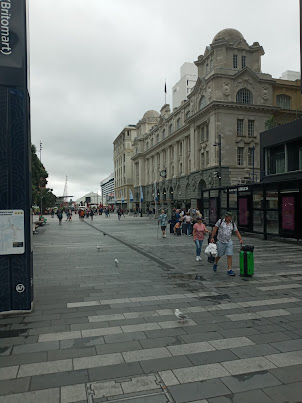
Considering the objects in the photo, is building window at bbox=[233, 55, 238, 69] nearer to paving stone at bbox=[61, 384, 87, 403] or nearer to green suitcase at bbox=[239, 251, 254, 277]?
green suitcase at bbox=[239, 251, 254, 277]

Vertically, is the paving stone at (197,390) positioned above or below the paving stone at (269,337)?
above

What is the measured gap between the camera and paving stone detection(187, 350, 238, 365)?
416 cm

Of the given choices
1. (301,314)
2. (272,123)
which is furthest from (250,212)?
(272,123)

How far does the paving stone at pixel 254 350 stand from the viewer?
4.36 m

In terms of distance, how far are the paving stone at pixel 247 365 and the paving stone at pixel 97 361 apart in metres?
1.33

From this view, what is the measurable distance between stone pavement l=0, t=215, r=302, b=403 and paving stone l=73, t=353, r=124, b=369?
0.01m

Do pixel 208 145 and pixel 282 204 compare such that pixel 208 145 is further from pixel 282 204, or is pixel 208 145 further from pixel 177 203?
pixel 282 204

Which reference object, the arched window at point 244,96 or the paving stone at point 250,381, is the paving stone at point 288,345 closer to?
the paving stone at point 250,381

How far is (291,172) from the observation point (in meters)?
24.5

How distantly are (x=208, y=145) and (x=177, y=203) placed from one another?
1610 cm

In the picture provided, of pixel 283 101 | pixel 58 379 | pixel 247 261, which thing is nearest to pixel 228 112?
pixel 283 101

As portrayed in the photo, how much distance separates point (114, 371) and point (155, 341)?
100cm

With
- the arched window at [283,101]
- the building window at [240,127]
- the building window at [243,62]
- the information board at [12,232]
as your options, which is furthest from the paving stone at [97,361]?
the arched window at [283,101]

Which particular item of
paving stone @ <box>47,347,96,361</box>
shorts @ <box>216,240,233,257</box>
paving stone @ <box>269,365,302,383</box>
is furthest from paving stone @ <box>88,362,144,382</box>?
shorts @ <box>216,240,233,257</box>
